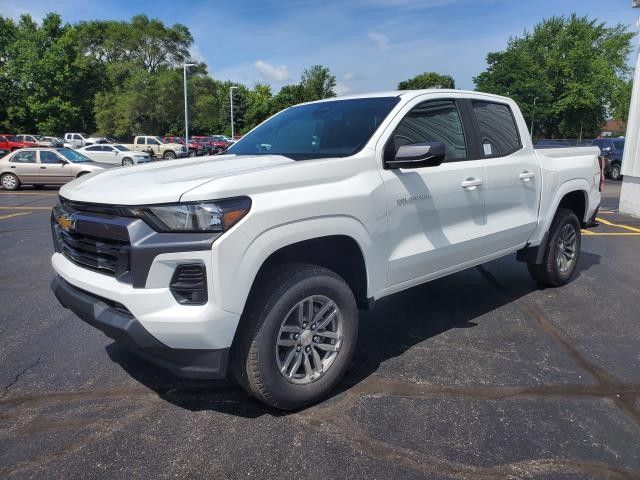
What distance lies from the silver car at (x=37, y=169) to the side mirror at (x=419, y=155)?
55.5 ft

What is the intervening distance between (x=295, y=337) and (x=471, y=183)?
1909mm

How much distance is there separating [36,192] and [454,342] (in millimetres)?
17606

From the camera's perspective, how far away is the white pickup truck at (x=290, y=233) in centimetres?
249

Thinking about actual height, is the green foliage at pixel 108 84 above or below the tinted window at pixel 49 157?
above

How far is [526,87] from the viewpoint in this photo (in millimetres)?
53719

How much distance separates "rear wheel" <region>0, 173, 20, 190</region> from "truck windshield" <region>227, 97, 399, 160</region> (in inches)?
671

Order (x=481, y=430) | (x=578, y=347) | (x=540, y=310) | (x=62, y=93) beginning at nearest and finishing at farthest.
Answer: (x=481, y=430) → (x=578, y=347) → (x=540, y=310) → (x=62, y=93)

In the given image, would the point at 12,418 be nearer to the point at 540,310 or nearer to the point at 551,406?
the point at 551,406

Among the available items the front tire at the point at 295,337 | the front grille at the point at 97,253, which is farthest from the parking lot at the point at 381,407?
the front grille at the point at 97,253

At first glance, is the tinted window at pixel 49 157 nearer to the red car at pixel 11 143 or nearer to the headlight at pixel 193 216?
the headlight at pixel 193 216

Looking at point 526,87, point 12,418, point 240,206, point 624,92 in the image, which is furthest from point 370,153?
point 624,92

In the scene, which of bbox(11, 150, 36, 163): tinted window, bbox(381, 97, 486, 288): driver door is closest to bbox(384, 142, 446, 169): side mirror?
bbox(381, 97, 486, 288): driver door

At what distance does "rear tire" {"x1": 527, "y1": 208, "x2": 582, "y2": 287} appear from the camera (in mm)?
A: 5211

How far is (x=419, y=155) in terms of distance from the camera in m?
3.11
